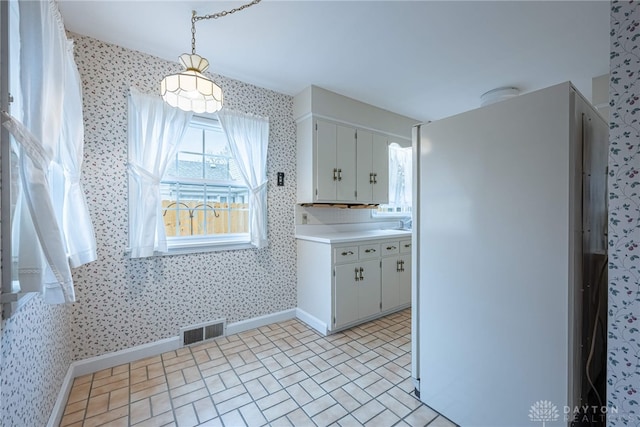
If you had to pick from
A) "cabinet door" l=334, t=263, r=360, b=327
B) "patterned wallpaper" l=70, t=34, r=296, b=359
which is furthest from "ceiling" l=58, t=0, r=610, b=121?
A: "cabinet door" l=334, t=263, r=360, b=327

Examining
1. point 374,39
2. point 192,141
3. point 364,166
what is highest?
point 374,39

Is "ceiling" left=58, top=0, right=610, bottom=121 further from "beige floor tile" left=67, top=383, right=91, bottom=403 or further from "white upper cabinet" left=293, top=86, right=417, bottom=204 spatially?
"beige floor tile" left=67, top=383, right=91, bottom=403

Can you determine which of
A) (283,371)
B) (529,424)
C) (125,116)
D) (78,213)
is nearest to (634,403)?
(529,424)

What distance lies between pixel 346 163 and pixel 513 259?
2.17m

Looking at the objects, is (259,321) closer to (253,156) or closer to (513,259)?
(253,156)

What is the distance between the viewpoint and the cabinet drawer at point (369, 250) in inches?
113

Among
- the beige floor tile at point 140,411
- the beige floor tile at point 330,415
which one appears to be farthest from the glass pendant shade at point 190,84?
the beige floor tile at point 330,415

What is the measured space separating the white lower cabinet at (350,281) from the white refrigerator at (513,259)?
1.07m

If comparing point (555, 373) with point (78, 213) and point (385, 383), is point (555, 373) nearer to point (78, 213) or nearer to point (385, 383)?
point (385, 383)

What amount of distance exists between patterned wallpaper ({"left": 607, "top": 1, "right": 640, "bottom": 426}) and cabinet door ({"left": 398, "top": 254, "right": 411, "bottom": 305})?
218 cm

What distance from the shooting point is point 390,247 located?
3141 millimetres

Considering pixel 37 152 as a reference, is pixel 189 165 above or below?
above

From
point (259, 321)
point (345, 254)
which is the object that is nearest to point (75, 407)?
point (259, 321)

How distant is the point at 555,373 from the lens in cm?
119
